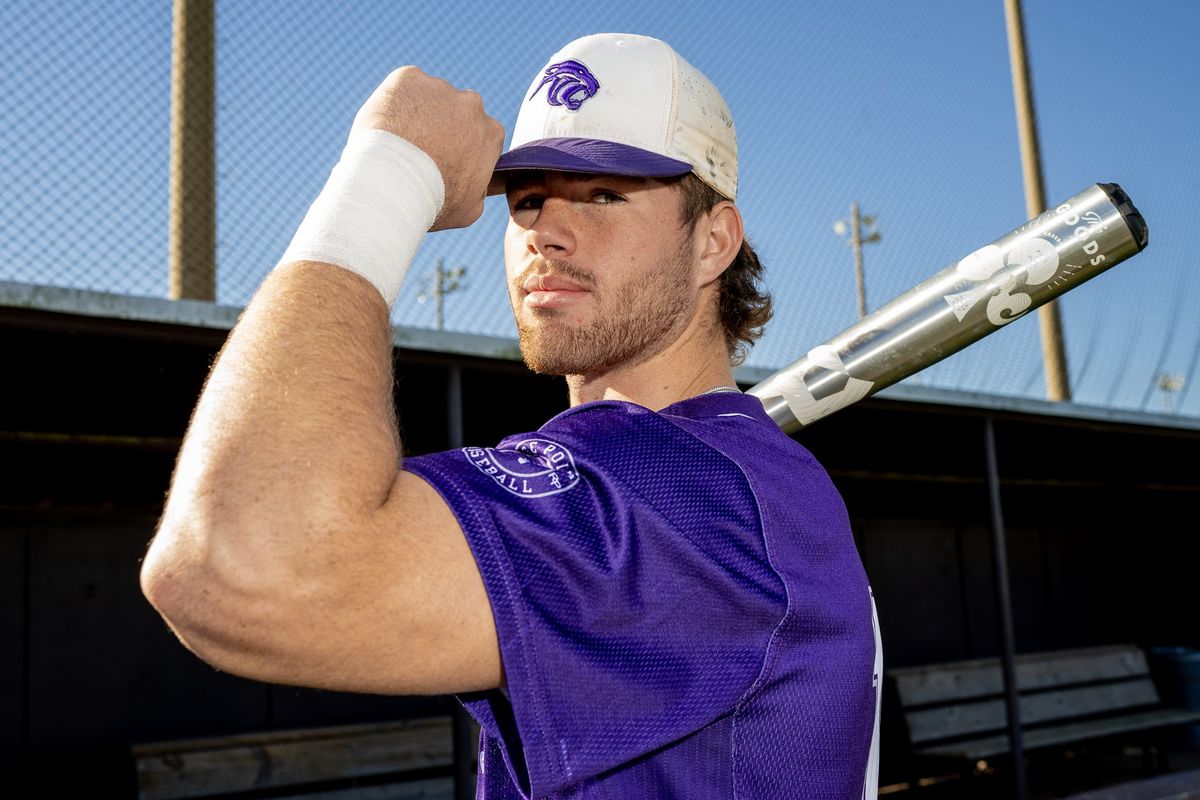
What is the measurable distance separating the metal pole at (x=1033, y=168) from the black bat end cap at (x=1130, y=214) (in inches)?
246

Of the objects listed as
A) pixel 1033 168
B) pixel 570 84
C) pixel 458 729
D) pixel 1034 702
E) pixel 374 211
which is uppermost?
pixel 1033 168

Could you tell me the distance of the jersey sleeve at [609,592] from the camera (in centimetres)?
87

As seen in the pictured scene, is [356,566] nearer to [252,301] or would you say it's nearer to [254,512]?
[254,512]

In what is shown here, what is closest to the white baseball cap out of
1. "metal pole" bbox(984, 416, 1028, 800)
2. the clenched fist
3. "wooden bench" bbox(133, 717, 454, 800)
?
the clenched fist

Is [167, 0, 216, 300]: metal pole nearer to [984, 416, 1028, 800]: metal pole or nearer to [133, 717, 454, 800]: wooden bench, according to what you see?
[133, 717, 454, 800]: wooden bench

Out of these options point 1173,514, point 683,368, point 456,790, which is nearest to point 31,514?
point 456,790

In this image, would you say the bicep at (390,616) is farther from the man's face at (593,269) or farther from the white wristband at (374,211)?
the man's face at (593,269)

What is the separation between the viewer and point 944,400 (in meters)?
4.75

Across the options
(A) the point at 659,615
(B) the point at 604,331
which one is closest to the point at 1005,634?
(B) the point at 604,331

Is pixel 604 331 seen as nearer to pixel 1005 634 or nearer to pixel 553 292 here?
pixel 553 292

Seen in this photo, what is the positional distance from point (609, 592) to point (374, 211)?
1.31ft

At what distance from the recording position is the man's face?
121 cm

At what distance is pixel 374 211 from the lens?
0.96 meters

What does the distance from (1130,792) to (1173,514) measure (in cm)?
762
